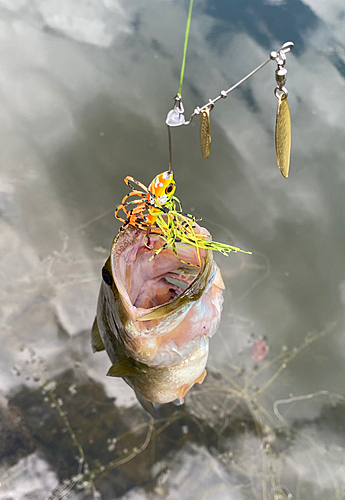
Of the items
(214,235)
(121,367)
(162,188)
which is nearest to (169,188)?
(162,188)

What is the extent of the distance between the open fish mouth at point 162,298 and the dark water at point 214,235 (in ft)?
5.62

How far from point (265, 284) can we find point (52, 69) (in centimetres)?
256

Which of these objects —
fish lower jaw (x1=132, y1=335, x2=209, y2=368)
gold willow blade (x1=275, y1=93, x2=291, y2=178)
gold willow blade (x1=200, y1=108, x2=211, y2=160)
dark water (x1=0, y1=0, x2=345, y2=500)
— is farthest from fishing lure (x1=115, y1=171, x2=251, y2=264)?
dark water (x1=0, y1=0, x2=345, y2=500)

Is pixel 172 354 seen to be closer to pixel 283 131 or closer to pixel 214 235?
pixel 283 131

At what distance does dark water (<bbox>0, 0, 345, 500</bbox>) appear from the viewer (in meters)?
2.89

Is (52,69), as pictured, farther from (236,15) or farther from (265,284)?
(265,284)

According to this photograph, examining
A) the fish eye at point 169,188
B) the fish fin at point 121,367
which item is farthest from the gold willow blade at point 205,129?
the fish fin at point 121,367

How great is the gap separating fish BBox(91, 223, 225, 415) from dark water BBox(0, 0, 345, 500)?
1.51 metres

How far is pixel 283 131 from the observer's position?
3.70 feet

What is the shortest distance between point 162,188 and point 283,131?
1.24ft

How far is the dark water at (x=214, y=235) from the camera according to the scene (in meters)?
2.89

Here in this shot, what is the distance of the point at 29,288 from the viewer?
317 centimetres

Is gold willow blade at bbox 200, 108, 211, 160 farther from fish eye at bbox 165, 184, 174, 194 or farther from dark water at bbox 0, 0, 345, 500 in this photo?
dark water at bbox 0, 0, 345, 500

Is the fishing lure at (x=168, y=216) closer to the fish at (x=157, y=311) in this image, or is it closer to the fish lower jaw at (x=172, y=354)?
the fish at (x=157, y=311)
